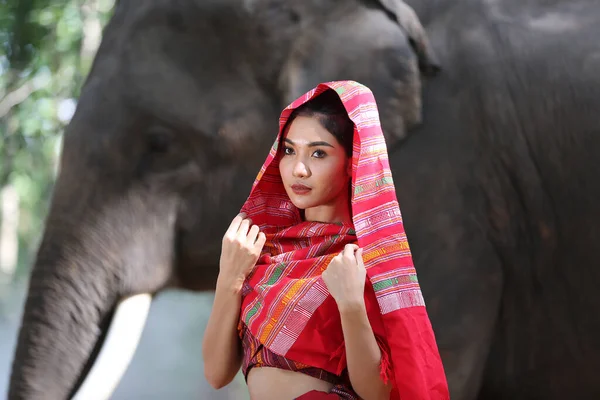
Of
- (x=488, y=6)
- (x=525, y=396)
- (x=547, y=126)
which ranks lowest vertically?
(x=525, y=396)

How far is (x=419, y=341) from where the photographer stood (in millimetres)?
899

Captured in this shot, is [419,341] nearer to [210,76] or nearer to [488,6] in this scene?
[210,76]

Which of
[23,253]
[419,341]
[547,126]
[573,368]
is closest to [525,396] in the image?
[573,368]

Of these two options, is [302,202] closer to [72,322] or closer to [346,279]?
[346,279]

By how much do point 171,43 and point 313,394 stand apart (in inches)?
38.6

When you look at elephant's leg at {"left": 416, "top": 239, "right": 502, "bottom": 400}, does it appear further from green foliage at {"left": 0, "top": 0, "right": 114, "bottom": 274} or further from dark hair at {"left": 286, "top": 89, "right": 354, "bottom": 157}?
green foliage at {"left": 0, "top": 0, "right": 114, "bottom": 274}

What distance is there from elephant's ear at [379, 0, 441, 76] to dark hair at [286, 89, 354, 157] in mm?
595

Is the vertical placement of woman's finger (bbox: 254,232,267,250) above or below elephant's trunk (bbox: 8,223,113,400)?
above

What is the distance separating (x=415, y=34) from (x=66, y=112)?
5.84 metres

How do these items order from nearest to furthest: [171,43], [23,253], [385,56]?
[385,56] < [171,43] < [23,253]

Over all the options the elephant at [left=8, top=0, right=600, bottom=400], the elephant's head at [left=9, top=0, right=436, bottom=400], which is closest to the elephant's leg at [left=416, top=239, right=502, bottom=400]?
the elephant at [left=8, top=0, right=600, bottom=400]

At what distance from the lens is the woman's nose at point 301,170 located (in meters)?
0.98

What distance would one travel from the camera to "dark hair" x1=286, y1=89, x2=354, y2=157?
100cm

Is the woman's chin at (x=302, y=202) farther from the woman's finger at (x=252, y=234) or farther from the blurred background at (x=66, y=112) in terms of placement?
the blurred background at (x=66, y=112)
